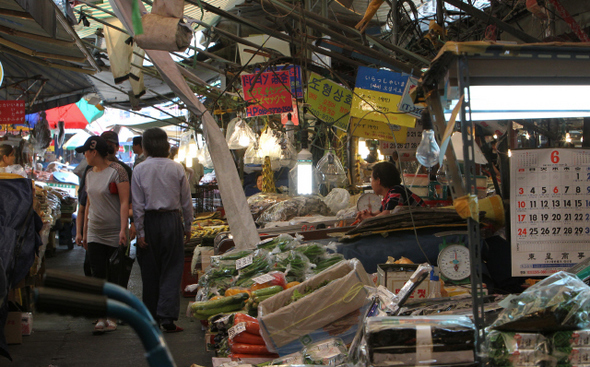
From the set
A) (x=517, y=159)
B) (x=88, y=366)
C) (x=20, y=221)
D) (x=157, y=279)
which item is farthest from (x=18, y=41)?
(x=517, y=159)

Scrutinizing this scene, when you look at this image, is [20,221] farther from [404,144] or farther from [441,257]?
[404,144]

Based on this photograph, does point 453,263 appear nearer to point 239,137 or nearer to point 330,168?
point 330,168

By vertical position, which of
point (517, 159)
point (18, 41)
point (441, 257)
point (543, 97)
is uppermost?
point (18, 41)

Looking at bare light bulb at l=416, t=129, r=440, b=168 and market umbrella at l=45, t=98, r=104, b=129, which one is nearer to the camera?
bare light bulb at l=416, t=129, r=440, b=168

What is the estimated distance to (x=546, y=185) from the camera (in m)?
3.07

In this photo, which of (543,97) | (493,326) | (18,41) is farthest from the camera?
(18,41)

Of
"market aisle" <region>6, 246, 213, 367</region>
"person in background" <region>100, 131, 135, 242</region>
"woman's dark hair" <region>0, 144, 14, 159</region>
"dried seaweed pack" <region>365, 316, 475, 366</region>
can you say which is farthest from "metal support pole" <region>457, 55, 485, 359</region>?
"woman's dark hair" <region>0, 144, 14, 159</region>

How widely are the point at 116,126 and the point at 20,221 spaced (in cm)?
1904

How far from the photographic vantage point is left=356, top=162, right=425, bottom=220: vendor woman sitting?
6.41 metres

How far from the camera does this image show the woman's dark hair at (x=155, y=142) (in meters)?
6.26

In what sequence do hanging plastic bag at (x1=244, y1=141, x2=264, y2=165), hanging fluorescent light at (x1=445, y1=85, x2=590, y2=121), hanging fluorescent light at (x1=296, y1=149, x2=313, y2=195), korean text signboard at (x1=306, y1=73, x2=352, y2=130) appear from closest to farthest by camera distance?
hanging fluorescent light at (x1=445, y1=85, x2=590, y2=121)
korean text signboard at (x1=306, y1=73, x2=352, y2=130)
hanging fluorescent light at (x1=296, y1=149, x2=313, y2=195)
hanging plastic bag at (x1=244, y1=141, x2=264, y2=165)

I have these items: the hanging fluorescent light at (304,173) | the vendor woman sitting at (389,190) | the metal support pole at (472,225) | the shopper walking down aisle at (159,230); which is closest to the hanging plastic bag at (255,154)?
the hanging fluorescent light at (304,173)

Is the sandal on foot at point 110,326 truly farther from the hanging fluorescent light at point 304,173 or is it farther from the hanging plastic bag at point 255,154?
the hanging plastic bag at point 255,154

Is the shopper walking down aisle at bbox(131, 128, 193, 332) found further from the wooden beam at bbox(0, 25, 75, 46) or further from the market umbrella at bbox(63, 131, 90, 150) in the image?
the market umbrella at bbox(63, 131, 90, 150)
